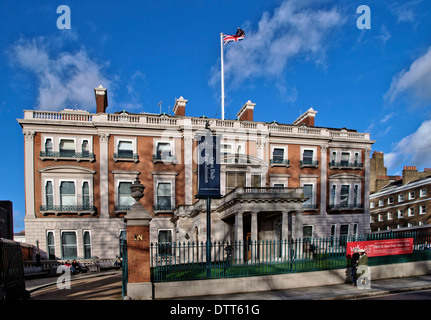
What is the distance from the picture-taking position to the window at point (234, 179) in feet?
97.5

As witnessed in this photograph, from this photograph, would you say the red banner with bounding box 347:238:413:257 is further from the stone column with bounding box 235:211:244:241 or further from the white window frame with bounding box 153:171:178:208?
the white window frame with bounding box 153:171:178:208

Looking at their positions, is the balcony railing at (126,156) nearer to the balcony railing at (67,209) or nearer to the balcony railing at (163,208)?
the balcony railing at (163,208)

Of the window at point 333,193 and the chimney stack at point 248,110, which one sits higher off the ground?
the chimney stack at point 248,110

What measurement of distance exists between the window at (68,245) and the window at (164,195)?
7.97m

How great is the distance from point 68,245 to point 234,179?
15.7m

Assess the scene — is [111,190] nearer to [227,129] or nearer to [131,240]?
[227,129]

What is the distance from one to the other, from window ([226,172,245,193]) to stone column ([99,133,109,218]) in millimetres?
10979

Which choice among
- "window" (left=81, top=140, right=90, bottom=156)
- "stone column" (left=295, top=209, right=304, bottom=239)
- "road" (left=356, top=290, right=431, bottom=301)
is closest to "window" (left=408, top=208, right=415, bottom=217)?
"stone column" (left=295, top=209, right=304, bottom=239)

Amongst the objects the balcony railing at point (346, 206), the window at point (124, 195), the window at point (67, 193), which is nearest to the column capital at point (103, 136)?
the window at point (124, 195)

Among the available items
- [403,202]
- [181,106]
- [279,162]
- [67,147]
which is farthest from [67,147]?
Result: [403,202]

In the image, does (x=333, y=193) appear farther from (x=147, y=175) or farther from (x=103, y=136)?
(x=103, y=136)

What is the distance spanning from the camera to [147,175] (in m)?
30.7

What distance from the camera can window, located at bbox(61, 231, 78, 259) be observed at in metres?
28.5
